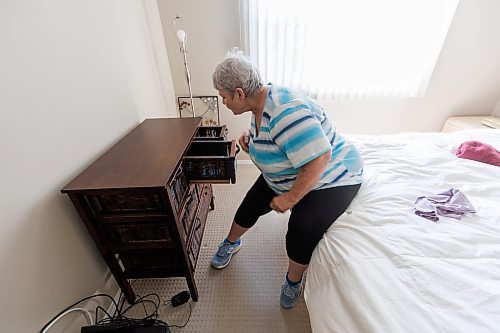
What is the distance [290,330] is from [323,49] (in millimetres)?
1973

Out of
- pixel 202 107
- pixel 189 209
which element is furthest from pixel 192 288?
pixel 202 107

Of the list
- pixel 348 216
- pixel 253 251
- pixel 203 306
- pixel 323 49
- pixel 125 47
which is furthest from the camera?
pixel 323 49

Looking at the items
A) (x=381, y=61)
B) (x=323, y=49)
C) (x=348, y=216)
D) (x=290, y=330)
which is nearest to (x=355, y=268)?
(x=348, y=216)

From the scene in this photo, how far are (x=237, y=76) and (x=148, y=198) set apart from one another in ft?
1.92

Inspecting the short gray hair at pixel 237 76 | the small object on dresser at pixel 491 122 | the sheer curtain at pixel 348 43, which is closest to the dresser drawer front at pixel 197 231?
the short gray hair at pixel 237 76

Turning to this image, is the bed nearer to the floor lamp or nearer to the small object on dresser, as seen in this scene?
the small object on dresser

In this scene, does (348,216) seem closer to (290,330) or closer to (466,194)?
(466,194)

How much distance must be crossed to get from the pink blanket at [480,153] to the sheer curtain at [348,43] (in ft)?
3.39

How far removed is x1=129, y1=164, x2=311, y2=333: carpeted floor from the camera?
44.9 inches

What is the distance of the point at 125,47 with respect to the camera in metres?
1.37

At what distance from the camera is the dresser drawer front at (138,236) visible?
0.96 meters

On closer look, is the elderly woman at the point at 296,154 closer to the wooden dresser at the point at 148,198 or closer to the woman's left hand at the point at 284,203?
the woman's left hand at the point at 284,203

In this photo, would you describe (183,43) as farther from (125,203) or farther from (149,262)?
(149,262)

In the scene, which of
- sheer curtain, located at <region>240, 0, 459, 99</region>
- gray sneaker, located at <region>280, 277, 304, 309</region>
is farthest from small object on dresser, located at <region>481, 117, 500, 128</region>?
gray sneaker, located at <region>280, 277, 304, 309</region>
